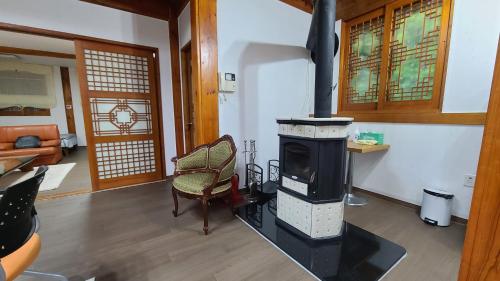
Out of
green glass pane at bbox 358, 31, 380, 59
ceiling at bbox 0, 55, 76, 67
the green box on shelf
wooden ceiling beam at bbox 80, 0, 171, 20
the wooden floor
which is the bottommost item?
the wooden floor

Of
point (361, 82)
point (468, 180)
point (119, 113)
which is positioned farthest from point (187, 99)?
point (468, 180)

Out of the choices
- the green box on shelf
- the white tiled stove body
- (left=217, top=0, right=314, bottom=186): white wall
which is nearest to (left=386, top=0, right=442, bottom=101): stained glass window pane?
the green box on shelf

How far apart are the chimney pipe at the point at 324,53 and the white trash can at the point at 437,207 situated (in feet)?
4.50

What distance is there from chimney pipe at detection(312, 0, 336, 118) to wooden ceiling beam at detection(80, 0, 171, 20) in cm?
246

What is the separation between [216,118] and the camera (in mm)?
2488

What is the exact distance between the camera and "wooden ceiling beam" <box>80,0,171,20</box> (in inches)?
109

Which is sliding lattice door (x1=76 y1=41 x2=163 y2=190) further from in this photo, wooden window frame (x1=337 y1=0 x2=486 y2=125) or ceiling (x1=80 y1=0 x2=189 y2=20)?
wooden window frame (x1=337 y1=0 x2=486 y2=125)

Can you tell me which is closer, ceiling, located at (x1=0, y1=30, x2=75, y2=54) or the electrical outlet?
the electrical outlet

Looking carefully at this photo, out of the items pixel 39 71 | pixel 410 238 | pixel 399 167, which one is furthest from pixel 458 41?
pixel 39 71

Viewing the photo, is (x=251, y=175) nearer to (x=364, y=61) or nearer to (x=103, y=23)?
(x=364, y=61)

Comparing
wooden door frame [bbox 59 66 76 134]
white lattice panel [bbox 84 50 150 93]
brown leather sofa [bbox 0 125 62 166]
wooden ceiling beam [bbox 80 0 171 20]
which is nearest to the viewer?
wooden ceiling beam [bbox 80 0 171 20]

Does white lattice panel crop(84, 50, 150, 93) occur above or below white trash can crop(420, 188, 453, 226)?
above

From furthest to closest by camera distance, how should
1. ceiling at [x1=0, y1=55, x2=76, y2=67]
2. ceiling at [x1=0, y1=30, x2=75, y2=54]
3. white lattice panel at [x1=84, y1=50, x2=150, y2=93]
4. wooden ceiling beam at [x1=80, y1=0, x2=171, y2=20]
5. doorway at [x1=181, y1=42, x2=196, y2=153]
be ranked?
ceiling at [x1=0, y1=55, x2=76, y2=67] < ceiling at [x1=0, y1=30, x2=75, y2=54] < doorway at [x1=181, y1=42, x2=196, y2=153] < white lattice panel at [x1=84, y1=50, x2=150, y2=93] < wooden ceiling beam at [x1=80, y1=0, x2=171, y2=20]

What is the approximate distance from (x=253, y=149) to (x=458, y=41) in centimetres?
240
